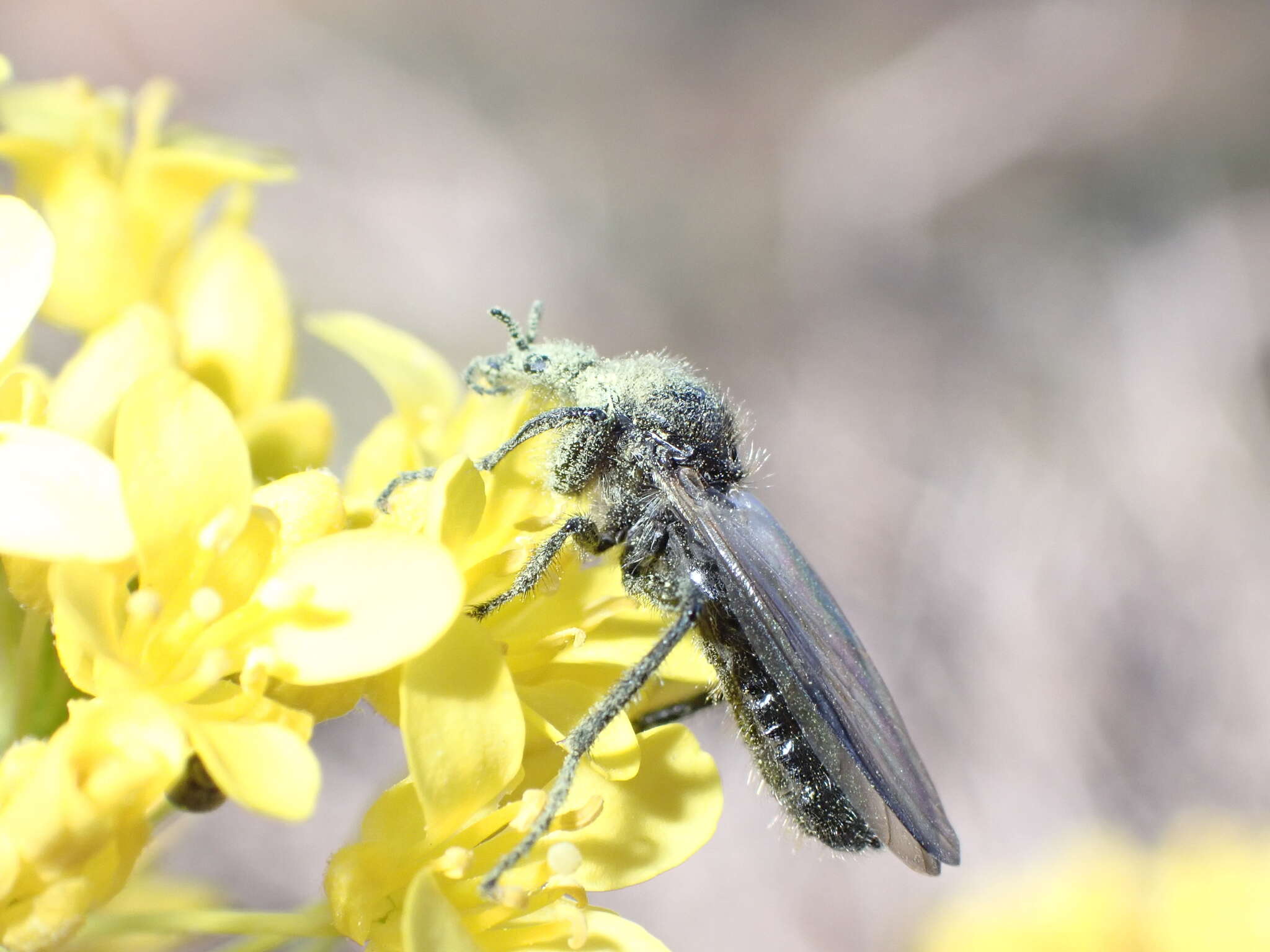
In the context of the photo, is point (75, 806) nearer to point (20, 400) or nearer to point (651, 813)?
point (20, 400)

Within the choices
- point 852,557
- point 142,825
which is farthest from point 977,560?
point 142,825

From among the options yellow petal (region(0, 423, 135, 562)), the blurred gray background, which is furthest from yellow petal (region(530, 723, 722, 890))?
the blurred gray background

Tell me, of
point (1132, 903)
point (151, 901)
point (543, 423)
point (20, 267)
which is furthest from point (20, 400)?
point (1132, 903)

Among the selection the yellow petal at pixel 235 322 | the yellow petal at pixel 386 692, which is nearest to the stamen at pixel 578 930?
the yellow petal at pixel 386 692

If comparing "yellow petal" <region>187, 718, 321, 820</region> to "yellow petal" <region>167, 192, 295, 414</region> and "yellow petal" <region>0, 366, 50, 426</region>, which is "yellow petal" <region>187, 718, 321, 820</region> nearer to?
"yellow petal" <region>0, 366, 50, 426</region>

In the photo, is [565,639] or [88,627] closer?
[88,627]

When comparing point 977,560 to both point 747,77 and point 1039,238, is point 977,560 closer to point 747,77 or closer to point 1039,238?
point 1039,238

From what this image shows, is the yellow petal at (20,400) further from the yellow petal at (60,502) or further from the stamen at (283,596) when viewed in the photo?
the stamen at (283,596)
